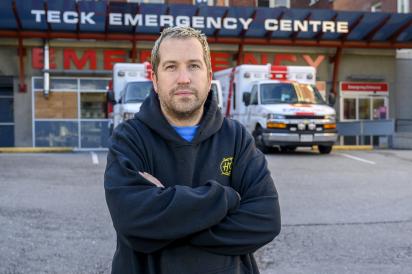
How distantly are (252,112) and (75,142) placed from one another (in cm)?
932

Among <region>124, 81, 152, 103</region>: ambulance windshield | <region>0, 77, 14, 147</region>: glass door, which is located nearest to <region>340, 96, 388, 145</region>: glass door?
<region>124, 81, 152, 103</region>: ambulance windshield

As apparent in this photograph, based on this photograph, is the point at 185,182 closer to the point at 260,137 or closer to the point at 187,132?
the point at 187,132

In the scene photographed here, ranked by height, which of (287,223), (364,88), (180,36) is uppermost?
(364,88)

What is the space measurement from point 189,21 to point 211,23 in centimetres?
89

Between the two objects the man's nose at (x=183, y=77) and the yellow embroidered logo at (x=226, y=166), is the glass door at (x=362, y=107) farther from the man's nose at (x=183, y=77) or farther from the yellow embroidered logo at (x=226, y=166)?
the man's nose at (x=183, y=77)

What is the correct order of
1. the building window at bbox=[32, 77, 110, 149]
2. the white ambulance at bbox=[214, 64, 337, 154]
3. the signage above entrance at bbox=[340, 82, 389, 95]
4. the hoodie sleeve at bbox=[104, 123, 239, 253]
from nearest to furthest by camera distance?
the hoodie sleeve at bbox=[104, 123, 239, 253], the white ambulance at bbox=[214, 64, 337, 154], the building window at bbox=[32, 77, 110, 149], the signage above entrance at bbox=[340, 82, 389, 95]

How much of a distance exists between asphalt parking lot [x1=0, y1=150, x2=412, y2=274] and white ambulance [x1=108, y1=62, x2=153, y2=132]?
3003mm

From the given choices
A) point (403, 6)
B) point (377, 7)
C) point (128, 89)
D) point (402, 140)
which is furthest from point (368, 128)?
point (377, 7)

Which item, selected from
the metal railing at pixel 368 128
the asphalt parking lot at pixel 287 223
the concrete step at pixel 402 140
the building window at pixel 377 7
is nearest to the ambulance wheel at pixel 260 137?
the asphalt parking lot at pixel 287 223

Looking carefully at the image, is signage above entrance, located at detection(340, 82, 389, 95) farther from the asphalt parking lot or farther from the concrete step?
the asphalt parking lot

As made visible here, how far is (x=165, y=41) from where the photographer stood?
2389 millimetres

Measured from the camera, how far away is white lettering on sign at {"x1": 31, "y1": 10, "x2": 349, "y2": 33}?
2111 cm

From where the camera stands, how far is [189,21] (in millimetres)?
22016

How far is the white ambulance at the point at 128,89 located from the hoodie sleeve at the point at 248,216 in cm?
1138
